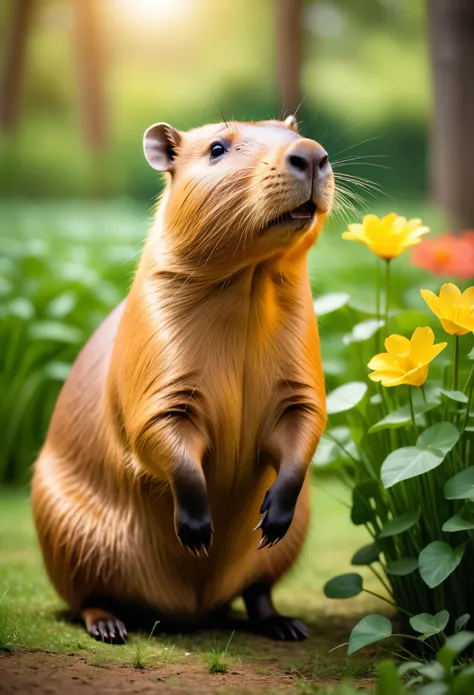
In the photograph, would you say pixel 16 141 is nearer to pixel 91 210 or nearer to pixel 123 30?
pixel 123 30

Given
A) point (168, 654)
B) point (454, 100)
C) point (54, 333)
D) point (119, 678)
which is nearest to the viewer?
point (119, 678)

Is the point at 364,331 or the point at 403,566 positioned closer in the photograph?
the point at 403,566

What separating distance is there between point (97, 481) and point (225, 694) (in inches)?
39.0

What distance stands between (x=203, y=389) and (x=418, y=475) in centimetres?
62

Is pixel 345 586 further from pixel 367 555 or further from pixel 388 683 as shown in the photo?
pixel 388 683

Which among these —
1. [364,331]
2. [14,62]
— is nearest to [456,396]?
[364,331]

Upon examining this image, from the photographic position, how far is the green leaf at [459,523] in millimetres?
2496

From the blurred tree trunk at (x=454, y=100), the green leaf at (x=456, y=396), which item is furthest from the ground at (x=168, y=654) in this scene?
the blurred tree trunk at (x=454, y=100)

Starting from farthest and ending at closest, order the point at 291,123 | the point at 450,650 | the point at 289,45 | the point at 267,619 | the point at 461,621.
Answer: the point at 289,45 → the point at 267,619 → the point at 291,123 → the point at 461,621 → the point at 450,650

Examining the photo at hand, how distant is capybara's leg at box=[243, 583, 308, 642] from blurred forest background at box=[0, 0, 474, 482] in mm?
4131

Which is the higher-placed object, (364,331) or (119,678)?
(364,331)

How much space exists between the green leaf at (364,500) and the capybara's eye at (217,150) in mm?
1019

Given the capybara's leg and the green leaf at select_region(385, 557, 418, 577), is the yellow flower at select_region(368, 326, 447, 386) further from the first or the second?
the capybara's leg

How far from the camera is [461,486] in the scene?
2539mm
